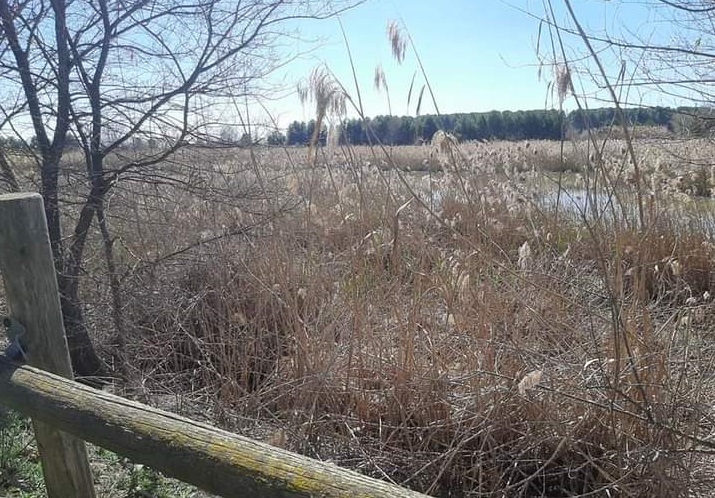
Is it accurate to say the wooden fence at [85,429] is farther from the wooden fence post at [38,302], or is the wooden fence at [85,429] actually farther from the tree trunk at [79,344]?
the tree trunk at [79,344]

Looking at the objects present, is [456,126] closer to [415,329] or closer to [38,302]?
[415,329]

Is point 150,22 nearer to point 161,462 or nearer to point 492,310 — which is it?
point 492,310

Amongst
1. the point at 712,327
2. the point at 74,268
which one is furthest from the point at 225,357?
the point at 712,327

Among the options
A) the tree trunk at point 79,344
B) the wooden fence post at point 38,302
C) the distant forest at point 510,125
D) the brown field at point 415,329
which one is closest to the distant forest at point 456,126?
the distant forest at point 510,125

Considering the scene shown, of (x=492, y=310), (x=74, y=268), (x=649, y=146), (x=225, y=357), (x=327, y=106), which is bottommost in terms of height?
(x=225, y=357)

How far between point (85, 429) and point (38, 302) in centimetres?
52

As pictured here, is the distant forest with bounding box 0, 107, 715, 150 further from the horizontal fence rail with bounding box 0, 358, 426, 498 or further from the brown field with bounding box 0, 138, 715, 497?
the horizontal fence rail with bounding box 0, 358, 426, 498

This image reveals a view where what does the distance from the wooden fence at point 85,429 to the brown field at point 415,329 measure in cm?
85

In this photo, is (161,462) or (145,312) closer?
(161,462)

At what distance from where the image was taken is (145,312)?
147 inches

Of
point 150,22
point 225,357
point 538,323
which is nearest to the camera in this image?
point 538,323

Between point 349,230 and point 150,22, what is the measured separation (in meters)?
1.65

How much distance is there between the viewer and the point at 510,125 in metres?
6.00

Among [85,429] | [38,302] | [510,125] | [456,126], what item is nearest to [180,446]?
[85,429]
